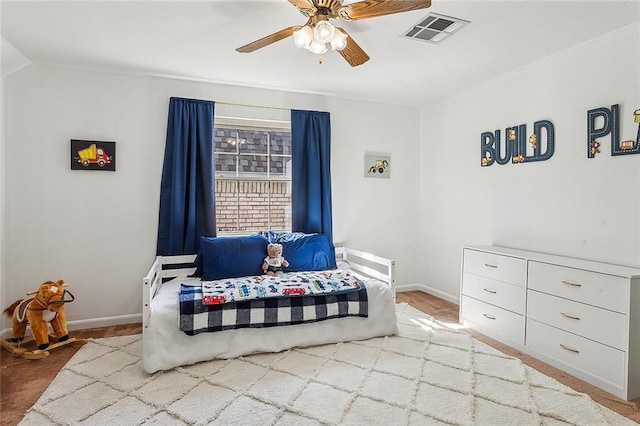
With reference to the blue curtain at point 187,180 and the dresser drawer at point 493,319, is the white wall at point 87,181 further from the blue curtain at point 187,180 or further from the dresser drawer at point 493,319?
the dresser drawer at point 493,319

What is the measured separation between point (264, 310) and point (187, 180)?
1573mm

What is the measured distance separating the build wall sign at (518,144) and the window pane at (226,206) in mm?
2537

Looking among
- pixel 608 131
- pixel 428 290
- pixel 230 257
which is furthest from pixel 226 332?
pixel 608 131

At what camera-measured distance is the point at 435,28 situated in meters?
2.39

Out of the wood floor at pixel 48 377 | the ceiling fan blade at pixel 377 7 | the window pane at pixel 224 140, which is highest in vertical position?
the ceiling fan blade at pixel 377 7

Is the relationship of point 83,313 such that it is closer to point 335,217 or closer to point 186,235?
point 186,235

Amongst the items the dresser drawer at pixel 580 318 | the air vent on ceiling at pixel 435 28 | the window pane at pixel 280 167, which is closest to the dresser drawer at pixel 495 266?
the dresser drawer at pixel 580 318

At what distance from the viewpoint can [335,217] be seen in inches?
159

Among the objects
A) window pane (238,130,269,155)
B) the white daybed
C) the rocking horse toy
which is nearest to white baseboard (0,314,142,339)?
the rocking horse toy

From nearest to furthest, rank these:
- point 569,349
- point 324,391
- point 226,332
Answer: point 324,391 → point 569,349 → point 226,332

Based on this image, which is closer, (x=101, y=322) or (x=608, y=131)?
(x=608, y=131)

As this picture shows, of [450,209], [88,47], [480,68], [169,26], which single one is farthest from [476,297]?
[88,47]

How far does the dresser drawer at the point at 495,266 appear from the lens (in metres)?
2.72

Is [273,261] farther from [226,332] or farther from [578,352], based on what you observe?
[578,352]
